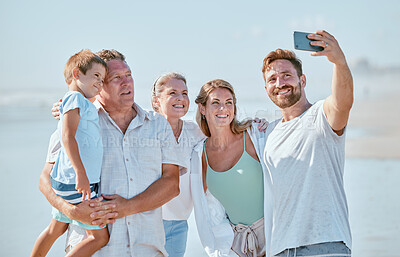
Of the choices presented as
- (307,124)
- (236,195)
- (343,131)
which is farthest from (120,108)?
(343,131)

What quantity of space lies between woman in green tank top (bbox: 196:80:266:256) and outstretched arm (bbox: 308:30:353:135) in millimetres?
942

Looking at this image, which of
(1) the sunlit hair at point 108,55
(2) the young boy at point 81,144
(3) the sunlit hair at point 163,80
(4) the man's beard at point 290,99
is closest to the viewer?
(2) the young boy at point 81,144

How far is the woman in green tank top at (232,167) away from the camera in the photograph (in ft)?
12.3

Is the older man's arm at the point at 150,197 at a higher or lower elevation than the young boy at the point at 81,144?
lower

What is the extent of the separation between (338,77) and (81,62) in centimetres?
179

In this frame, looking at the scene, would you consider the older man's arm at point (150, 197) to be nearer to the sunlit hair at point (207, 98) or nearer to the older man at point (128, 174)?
the older man at point (128, 174)

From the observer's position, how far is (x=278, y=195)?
3.42 m

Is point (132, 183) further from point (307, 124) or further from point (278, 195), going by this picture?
point (307, 124)

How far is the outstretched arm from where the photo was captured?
303cm

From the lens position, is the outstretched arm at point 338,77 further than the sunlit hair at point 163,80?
No

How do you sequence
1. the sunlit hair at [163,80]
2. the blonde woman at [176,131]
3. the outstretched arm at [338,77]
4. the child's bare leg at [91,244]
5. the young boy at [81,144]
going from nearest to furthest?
the outstretched arm at [338,77]
the young boy at [81,144]
the child's bare leg at [91,244]
the blonde woman at [176,131]
the sunlit hair at [163,80]

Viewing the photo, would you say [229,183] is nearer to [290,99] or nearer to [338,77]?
[290,99]

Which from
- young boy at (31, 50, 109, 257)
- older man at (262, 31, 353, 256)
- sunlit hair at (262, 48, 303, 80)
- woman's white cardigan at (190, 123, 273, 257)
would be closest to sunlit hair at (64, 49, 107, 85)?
young boy at (31, 50, 109, 257)

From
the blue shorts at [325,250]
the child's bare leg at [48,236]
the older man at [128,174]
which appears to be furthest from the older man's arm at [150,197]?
the blue shorts at [325,250]
